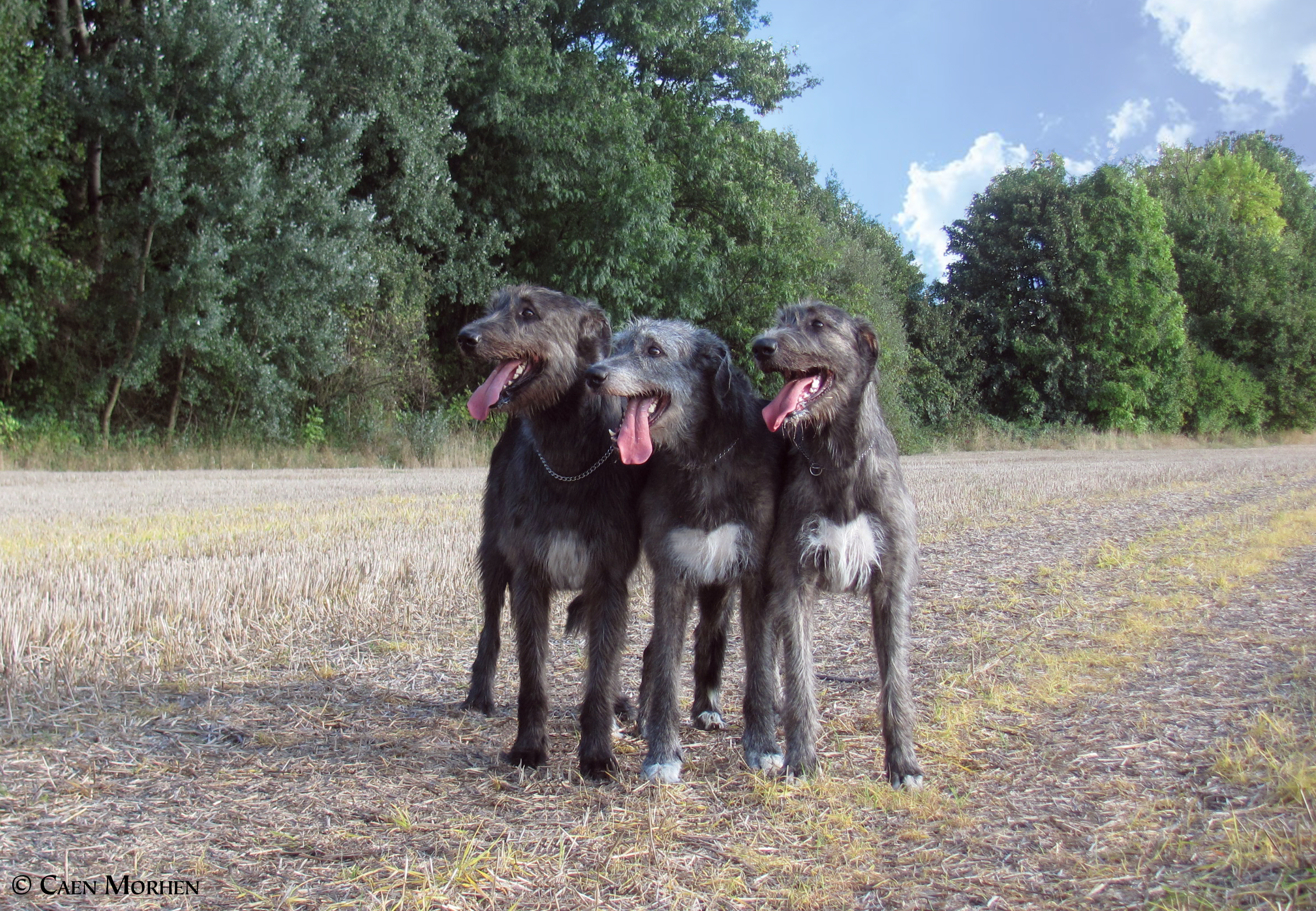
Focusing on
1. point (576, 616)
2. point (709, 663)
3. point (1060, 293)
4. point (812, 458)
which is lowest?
point (709, 663)

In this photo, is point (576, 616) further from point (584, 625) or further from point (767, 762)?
point (767, 762)

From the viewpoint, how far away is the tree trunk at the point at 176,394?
767 inches

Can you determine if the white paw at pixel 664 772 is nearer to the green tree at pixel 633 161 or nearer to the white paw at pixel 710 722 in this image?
the white paw at pixel 710 722

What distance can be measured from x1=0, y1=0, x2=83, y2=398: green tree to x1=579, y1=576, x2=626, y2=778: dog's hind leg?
16.7 m

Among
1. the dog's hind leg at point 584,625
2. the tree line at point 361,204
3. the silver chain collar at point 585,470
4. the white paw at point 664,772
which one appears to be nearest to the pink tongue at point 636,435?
the silver chain collar at point 585,470

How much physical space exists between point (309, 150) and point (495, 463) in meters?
16.7

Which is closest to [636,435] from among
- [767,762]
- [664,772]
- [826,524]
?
[826,524]

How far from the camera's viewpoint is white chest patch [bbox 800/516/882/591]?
157 inches

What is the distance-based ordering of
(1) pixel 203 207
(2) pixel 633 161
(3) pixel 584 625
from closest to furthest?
(3) pixel 584 625 → (1) pixel 203 207 → (2) pixel 633 161

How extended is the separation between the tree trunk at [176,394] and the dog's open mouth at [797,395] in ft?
59.5

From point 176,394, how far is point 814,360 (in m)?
18.8

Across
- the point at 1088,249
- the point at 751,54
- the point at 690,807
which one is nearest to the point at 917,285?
the point at 1088,249

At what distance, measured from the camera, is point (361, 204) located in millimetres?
19422

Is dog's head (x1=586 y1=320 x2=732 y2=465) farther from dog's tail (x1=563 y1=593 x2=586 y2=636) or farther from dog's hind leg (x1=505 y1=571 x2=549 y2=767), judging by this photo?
dog's tail (x1=563 y1=593 x2=586 y2=636)
